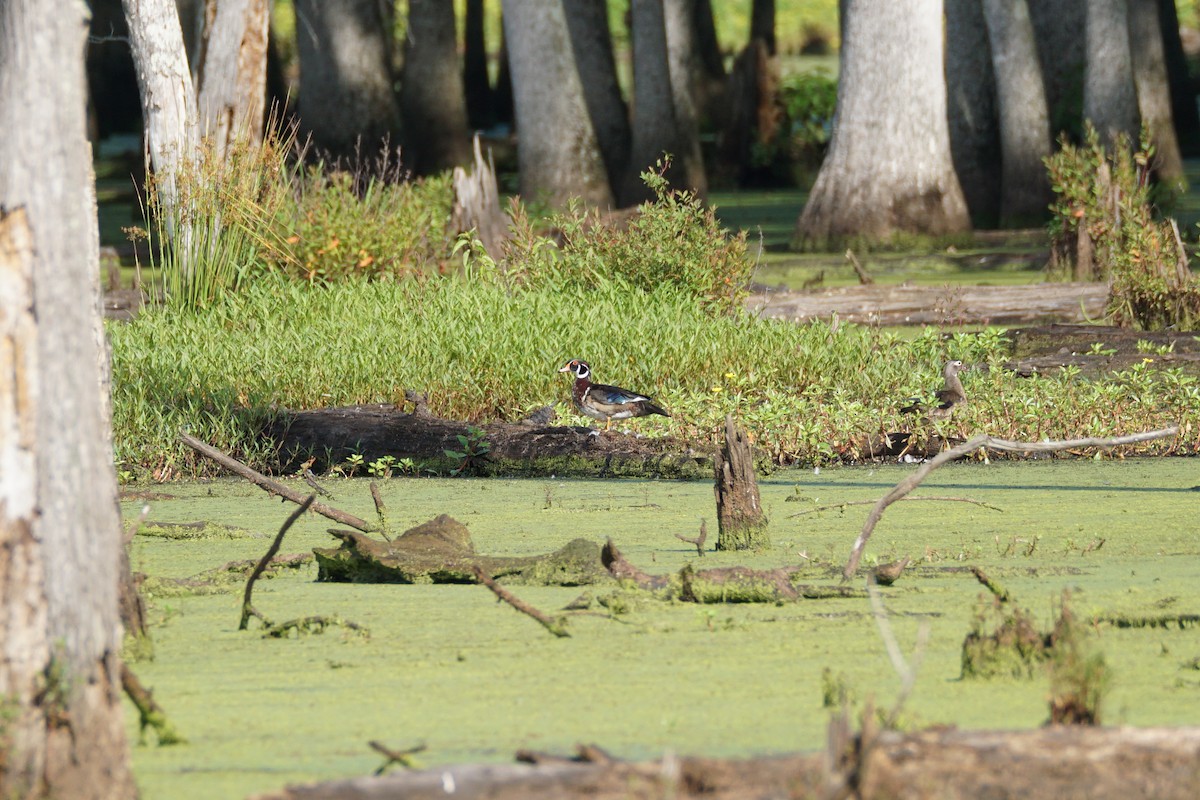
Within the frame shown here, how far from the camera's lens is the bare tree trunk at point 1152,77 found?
20.9m

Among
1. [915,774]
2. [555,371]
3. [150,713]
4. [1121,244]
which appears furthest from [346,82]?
[915,774]

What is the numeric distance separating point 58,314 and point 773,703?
65.2 inches

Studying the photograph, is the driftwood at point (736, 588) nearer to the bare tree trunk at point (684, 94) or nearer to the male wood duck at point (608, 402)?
the male wood duck at point (608, 402)

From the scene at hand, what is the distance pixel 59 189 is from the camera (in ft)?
10.2

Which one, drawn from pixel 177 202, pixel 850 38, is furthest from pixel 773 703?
pixel 850 38

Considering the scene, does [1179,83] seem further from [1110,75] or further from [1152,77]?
[1110,75]

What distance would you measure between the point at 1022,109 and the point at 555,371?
10.7 metres

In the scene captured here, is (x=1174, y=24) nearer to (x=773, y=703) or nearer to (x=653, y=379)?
(x=653, y=379)

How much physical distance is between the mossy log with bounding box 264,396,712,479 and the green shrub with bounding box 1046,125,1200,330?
384 centimetres

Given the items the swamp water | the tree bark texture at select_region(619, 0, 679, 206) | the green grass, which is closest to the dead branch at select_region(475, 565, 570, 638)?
the swamp water

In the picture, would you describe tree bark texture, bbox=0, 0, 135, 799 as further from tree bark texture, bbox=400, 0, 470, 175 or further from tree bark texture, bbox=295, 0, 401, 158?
tree bark texture, bbox=400, 0, 470, 175

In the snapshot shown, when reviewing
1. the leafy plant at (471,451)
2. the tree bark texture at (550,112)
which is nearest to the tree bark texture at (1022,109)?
the tree bark texture at (550,112)

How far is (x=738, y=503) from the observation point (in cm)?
580

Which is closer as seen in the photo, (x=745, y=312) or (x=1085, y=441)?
(x=1085, y=441)
